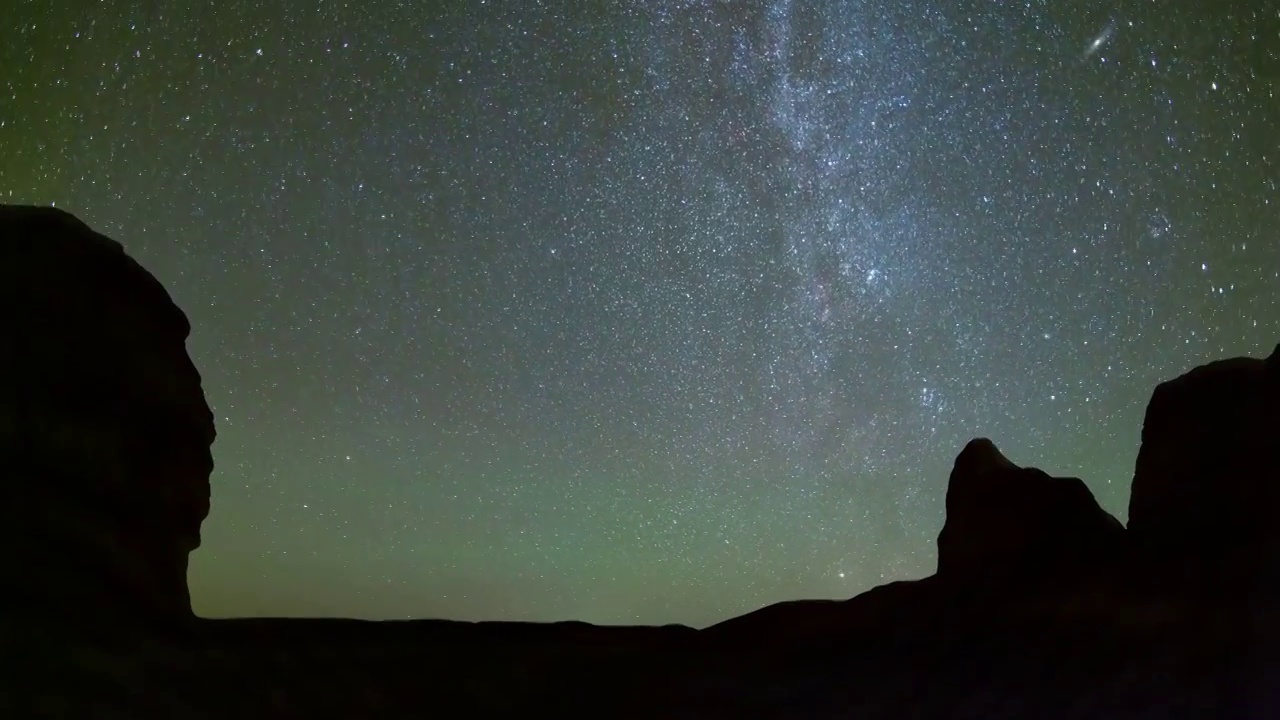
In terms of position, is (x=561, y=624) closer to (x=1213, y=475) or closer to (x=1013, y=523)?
(x=1013, y=523)

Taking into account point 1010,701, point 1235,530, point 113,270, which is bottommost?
point 1010,701

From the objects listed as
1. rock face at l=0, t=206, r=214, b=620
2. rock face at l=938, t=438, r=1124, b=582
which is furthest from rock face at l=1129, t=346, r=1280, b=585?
rock face at l=0, t=206, r=214, b=620

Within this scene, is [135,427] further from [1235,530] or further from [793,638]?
[1235,530]

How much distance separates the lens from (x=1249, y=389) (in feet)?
33.4

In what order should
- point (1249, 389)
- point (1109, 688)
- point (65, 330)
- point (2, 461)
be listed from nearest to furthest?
point (1109, 688), point (2, 461), point (65, 330), point (1249, 389)

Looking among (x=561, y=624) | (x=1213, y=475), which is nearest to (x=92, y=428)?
(x=561, y=624)

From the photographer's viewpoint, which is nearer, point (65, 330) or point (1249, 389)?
point (65, 330)

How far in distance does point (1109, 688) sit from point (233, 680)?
27.9 ft

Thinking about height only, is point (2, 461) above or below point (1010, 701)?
above

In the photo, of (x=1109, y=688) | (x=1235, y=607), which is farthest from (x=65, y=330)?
(x=1235, y=607)

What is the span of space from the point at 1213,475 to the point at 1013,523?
9.16 ft

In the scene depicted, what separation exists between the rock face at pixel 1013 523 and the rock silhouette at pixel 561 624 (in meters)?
0.06

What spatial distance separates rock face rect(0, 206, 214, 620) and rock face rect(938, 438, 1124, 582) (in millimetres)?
11032

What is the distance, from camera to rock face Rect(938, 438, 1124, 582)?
35.6 feet
